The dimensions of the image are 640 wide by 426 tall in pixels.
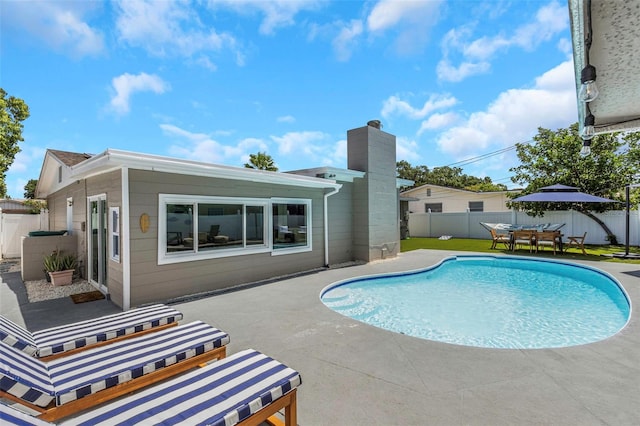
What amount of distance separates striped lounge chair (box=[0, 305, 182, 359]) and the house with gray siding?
2.31m

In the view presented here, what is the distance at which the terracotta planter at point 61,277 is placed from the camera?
25.2 feet

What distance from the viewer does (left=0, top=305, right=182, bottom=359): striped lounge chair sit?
3.03 m

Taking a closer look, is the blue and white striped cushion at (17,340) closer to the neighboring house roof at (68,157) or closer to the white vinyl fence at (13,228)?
the neighboring house roof at (68,157)

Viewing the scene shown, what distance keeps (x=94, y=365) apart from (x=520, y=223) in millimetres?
21278

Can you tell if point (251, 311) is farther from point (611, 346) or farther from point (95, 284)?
point (611, 346)

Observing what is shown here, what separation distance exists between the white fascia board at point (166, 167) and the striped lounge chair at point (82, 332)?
9.45 ft

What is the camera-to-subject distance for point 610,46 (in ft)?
8.52

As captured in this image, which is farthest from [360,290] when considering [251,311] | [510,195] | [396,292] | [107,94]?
[510,195]

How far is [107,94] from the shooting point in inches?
480

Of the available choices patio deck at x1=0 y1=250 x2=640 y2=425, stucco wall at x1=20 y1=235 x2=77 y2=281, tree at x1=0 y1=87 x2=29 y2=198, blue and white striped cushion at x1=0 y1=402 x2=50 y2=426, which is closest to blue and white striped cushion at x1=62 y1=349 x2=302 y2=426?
blue and white striped cushion at x1=0 y1=402 x2=50 y2=426

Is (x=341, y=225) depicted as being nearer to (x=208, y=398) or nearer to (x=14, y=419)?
(x=208, y=398)

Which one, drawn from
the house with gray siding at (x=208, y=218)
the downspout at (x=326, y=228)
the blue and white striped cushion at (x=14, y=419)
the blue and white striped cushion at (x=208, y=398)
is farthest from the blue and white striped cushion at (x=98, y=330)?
the downspout at (x=326, y=228)

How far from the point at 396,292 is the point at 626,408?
5.47m

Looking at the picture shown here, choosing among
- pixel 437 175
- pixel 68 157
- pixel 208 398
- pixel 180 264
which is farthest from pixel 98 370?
pixel 437 175
